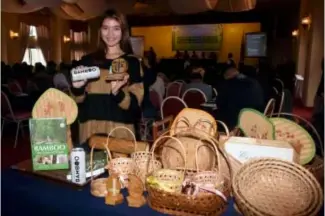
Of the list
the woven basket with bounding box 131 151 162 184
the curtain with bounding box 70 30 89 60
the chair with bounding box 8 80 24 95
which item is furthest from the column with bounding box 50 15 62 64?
the woven basket with bounding box 131 151 162 184

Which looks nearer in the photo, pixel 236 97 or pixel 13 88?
pixel 236 97

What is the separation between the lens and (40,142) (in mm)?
1265

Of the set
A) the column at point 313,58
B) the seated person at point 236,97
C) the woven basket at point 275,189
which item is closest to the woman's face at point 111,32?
the woven basket at point 275,189

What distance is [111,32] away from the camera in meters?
1.48

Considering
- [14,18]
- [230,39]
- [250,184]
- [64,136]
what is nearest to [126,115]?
[64,136]

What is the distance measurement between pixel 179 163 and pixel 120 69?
0.48 metres

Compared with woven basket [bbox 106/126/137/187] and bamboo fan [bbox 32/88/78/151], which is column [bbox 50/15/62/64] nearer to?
bamboo fan [bbox 32/88/78/151]

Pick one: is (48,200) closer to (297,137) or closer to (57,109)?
(57,109)

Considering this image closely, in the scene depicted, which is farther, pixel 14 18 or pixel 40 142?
pixel 14 18

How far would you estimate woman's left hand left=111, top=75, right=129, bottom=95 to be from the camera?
147 centimetres

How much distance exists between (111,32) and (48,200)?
0.67 m

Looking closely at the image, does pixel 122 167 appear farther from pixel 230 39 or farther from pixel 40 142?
pixel 230 39

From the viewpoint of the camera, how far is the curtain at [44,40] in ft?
33.0

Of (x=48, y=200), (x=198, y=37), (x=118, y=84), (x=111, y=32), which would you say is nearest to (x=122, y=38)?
(x=111, y=32)
